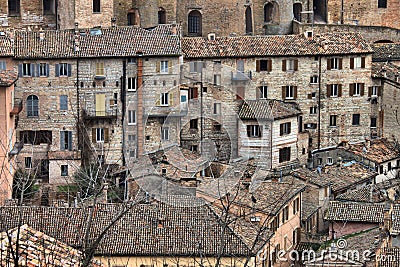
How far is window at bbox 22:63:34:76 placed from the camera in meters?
52.2

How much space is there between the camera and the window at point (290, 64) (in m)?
56.8

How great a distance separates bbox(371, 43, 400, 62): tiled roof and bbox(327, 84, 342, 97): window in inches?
194

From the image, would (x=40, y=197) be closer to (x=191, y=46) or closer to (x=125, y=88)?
(x=125, y=88)

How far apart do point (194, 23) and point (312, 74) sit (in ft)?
27.1

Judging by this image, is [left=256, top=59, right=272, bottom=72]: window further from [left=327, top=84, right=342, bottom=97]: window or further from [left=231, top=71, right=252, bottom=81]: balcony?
[left=327, top=84, right=342, bottom=97]: window

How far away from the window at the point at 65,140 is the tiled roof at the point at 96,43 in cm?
304

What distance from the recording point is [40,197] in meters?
49.6

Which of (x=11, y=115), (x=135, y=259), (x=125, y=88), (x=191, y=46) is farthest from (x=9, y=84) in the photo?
(x=135, y=259)

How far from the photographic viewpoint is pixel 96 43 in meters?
53.2

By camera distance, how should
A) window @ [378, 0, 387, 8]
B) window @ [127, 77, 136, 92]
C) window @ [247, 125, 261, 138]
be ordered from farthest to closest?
window @ [378, 0, 387, 8] → window @ [247, 125, 261, 138] → window @ [127, 77, 136, 92]

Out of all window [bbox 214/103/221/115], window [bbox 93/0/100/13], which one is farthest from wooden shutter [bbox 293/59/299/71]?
window [bbox 93/0/100/13]

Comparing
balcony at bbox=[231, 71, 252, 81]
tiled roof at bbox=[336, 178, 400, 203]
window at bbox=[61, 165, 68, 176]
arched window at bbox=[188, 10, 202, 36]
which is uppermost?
arched window at bbox=[188, 10, 202, 36]

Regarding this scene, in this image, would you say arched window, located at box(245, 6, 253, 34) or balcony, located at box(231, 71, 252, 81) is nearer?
balcony, located at box(231, 71, 252, 81)

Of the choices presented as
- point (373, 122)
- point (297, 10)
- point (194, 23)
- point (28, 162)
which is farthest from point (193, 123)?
point (297, 10)
